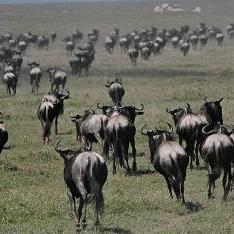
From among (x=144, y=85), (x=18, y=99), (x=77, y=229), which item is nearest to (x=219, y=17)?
(x=144, y=85)

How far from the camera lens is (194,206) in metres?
14.1

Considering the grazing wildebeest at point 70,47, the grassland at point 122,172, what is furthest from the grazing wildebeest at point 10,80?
the grazing wildebeest at point 70,47

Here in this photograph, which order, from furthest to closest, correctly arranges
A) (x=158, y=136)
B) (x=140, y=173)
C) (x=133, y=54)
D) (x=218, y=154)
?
(x=133, y=54), (x=140, y=173), (x=158, y=136), (x=218, y=154)

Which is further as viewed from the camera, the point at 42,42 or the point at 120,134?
the point at 42,42

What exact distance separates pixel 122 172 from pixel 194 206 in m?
4.41

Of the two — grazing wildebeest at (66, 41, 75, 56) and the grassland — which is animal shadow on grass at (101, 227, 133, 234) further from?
grazing wildebeest at (66, 41, 75, 56)

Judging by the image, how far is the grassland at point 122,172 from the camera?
42.5ft

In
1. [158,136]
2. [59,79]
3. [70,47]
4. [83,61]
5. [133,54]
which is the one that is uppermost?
[158,136]

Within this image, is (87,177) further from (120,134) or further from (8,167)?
(8,167)

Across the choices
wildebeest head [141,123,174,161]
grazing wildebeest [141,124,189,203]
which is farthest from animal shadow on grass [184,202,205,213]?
wildebeest head [141,123,174,161]

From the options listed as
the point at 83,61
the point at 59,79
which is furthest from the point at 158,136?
the point at 83,61

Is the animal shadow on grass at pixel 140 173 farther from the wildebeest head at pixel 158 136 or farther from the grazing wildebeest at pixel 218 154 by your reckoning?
the grazing wildebeest at pixel 218 154

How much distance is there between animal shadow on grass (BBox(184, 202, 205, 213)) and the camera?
45.5 feet

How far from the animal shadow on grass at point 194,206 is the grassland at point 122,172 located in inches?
1.1
